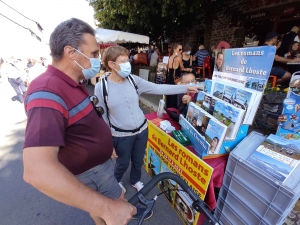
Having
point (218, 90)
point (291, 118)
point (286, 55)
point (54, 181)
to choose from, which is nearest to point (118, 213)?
point (54, 181)

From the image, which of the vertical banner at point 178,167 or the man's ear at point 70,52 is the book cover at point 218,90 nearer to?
the vertical banner at point 178,167

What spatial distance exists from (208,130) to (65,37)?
121 cm

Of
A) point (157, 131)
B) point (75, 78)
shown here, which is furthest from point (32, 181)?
point (157, 131)

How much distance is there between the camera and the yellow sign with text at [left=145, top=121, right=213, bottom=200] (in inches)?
54.6

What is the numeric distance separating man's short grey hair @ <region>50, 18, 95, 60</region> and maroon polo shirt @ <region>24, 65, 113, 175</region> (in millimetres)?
110

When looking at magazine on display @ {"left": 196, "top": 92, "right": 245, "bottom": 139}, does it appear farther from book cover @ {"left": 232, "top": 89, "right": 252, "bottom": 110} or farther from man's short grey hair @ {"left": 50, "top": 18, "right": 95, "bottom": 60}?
man's short grey hair @ {"left": 50, "top": 18, "right": 95, "bottom": 60}

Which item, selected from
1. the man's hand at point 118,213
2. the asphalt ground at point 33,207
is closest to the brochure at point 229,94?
the man's hand at point 118,213

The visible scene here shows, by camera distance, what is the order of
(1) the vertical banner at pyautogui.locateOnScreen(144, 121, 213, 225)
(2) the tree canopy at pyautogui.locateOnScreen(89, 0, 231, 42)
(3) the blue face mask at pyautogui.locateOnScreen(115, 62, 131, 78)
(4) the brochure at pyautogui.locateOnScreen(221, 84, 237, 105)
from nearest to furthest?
1. (4) the brochure at pyautogui.locateOnScreen(221, 84, 237, 105)
2. (1) the vertical banner at pyautogui.locateOnScreen(144, 121, 213, 225)
3. (3) the blue face mask at pyautogui.locateOnScreen(115, 62, 131, 78)
4. (2) the tree canopy at pyautogui.locateOnScreen(89, 0, 231, 42)

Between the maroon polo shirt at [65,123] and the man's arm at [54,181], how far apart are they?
1.8 inches

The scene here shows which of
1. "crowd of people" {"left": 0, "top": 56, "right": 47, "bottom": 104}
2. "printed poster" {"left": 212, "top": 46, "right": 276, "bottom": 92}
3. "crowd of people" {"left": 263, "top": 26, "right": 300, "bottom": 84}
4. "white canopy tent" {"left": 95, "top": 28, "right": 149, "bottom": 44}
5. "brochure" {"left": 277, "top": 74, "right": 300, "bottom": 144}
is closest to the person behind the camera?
"printed poster" {"left": 212, "top": 46, "right": 276, "bottom": 92}

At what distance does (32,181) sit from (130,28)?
10205mm

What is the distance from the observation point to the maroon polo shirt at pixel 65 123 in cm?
70

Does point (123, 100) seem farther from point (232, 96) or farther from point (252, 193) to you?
point (252, 193)

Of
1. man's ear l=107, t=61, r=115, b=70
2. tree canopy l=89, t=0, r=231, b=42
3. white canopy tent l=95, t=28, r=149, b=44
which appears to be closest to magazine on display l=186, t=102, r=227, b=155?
man's ear l=107, t=61, r=115, b=70
